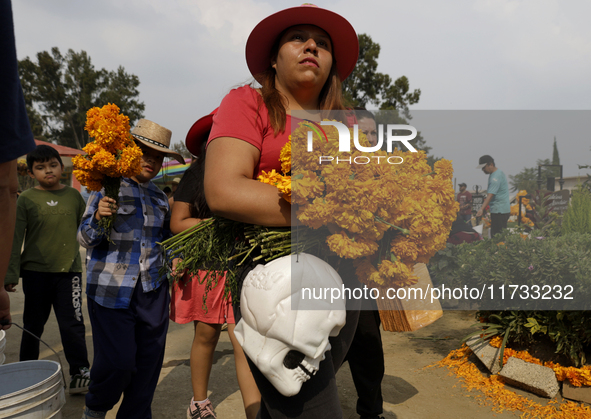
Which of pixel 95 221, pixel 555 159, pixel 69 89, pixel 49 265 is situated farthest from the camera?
pixel 69 89

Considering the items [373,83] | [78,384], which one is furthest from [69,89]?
[78,384]

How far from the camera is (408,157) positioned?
1192mm

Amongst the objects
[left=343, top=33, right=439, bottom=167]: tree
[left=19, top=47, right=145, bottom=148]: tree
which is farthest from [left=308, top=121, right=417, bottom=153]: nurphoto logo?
[left=19, top=47, right=145, bottom=148]: tree

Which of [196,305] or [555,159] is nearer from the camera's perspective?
[555,159]

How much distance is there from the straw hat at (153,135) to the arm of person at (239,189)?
1582mm

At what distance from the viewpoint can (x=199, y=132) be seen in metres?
2.02

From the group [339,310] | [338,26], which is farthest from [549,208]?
[338,26]

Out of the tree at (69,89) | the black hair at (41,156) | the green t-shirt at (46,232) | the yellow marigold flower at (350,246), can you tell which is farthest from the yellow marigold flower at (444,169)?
the tree at (69,89)

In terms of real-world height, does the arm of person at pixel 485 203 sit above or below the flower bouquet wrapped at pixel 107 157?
below

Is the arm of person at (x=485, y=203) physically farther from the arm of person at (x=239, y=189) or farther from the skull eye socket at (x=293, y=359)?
the skull eye socket at (x=293, y=359)

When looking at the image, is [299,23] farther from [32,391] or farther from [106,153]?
[32,391]

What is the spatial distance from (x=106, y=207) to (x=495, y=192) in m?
2.00

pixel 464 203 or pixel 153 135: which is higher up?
pixel 153 135

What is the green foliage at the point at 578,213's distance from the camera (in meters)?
1.44
